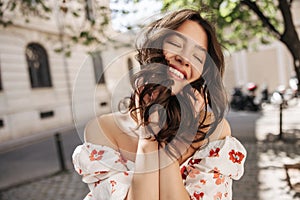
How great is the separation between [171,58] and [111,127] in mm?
399

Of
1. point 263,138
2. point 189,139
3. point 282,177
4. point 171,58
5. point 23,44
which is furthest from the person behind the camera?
point 23,44

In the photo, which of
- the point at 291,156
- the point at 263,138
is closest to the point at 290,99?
the point at 263,138

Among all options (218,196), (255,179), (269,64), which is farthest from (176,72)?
(269,64)

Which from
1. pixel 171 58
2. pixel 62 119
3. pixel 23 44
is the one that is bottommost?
pixel 62 119

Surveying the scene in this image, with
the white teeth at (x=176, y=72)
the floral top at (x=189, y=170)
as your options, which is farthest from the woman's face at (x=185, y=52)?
the floral top at (x=189, y=170)

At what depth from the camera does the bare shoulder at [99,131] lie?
3.63 feet

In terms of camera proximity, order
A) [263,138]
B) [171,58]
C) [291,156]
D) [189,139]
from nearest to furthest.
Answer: [171,58] < [189,139] < [291,156] < [263,138]

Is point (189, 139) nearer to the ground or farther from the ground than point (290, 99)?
farther from the ground

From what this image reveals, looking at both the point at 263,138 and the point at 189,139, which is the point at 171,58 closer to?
the point at 189,139

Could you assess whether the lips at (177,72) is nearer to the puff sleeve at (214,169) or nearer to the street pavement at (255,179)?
the puff sleeve at (214,169)

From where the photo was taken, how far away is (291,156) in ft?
16.4

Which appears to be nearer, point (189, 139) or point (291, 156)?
point (189, 139)

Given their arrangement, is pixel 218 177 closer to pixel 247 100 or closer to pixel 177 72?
pixel 177 72

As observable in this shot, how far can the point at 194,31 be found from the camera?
3.27 feet
